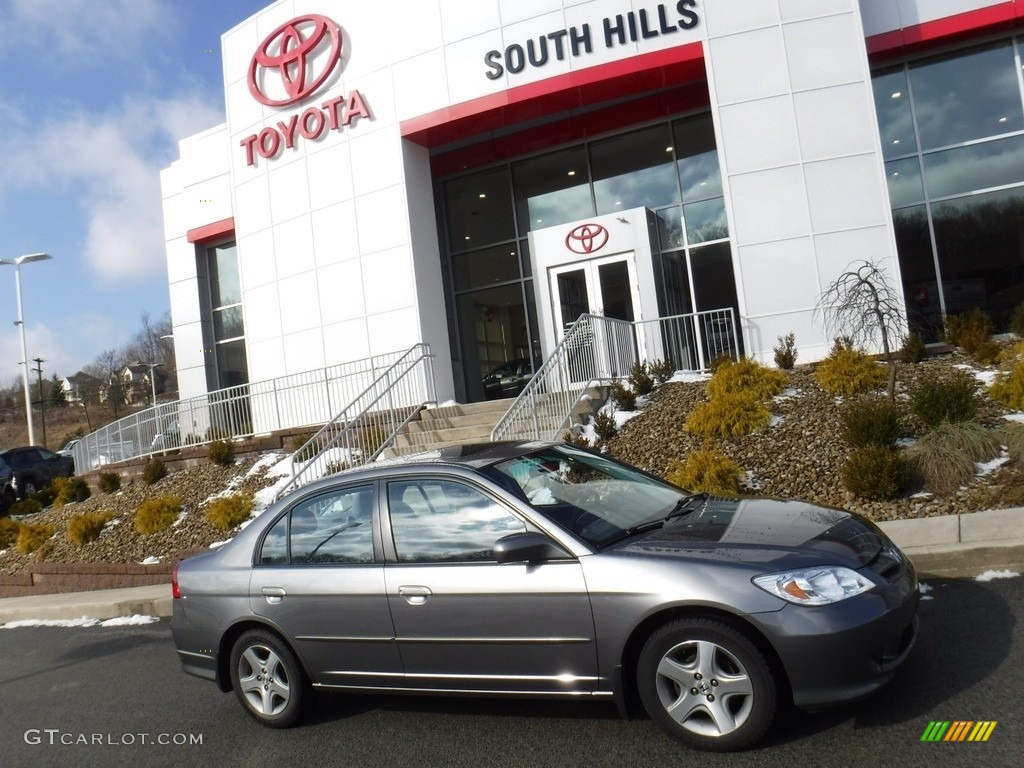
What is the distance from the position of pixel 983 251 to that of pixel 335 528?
13.7 meters

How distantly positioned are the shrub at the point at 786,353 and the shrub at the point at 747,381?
91 cm

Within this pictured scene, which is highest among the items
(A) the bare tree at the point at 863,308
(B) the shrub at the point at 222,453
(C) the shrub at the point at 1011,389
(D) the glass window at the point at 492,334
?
(D) the glass window at the point at 492,334

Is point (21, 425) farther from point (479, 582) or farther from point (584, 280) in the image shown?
point (479, 582)

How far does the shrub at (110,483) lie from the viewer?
52.9ft

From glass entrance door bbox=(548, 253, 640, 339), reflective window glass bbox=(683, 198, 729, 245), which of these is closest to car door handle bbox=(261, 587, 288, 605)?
glass entrance door bbox=(548, 253, 640, 339)

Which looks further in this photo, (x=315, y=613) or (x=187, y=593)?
(x=187, y=593)

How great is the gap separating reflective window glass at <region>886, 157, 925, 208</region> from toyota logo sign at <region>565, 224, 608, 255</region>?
5.23 metres

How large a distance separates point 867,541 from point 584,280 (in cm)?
1242

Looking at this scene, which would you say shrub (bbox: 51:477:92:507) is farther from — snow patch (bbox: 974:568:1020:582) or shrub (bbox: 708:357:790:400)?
snow patch (bbox: 974:568:1020:582)

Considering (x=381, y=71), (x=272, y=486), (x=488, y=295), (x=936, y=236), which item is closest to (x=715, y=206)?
(x=936, y=236)

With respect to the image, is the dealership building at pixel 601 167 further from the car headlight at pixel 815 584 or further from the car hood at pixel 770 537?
the car headlight at pixel 815 584

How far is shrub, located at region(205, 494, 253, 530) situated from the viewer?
11523mm

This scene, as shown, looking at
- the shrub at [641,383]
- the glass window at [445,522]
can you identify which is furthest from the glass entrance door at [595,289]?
the glass window at [445,522]

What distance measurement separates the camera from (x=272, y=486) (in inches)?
507
